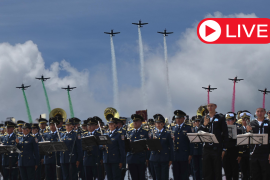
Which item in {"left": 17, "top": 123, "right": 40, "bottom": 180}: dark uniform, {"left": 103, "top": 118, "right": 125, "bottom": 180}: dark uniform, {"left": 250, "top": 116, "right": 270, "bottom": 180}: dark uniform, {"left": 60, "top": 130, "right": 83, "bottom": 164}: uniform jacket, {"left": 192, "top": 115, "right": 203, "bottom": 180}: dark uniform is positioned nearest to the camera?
{"left": 250, "top": 116, "right": 270, "bottom": 180}: dark uniform

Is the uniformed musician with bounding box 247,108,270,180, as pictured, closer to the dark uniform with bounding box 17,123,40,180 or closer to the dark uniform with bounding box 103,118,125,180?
the dark uniform with bounding box 103,118,125,180

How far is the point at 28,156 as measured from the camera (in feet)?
52.2

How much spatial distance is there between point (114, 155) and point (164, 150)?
6.36 ft

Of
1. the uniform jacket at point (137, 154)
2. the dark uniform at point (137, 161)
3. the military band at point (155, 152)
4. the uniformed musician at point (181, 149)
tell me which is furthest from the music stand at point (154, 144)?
the uniformed musician at point (181, 149)

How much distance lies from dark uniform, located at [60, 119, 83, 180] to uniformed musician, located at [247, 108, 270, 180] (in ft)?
22.1

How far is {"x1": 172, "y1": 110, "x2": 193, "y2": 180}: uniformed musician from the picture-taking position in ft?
48.6

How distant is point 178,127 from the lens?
15.2 meters

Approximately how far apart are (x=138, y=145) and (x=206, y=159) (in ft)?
8.25

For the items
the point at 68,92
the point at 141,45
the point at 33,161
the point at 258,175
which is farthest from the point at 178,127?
the point at 68,92

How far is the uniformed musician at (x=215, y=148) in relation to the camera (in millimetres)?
12922

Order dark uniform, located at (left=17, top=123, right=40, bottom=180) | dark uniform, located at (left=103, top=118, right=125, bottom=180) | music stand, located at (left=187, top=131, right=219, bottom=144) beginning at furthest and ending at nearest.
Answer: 1. dark uniform, located at (left=17, top=123, right=40, bottom=180)
2. dark uniform, located at (left=103, top=118, right=125, bottom=180)
3. music stand, located at (left=187, top=131, right=219, bottom=144)

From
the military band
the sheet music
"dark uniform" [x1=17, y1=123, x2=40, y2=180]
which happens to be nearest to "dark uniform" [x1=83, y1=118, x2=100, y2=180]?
the military band

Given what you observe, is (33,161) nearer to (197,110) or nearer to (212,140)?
(212,140)

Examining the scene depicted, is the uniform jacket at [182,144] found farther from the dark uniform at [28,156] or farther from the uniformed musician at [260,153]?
the dark uniform at [28,156]
